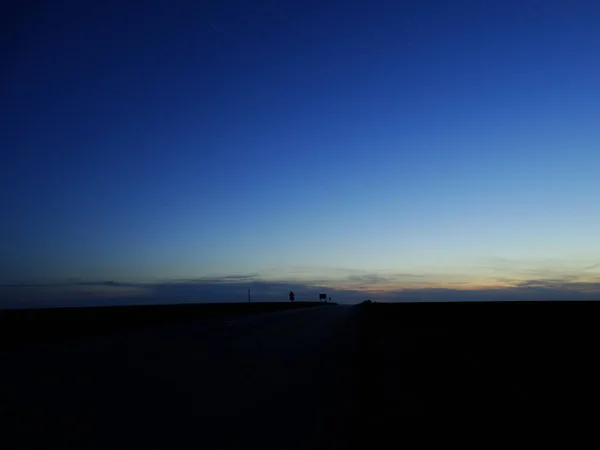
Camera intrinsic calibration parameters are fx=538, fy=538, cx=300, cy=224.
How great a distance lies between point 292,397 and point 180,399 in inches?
81.3

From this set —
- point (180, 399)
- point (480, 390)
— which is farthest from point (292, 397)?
point (480, 390)

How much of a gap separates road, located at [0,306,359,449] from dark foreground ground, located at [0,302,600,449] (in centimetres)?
3

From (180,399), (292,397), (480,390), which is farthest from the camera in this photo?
(480,390)

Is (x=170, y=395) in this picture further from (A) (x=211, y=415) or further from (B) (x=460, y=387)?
(B) (x=460, y=387)

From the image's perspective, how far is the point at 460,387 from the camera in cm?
1208

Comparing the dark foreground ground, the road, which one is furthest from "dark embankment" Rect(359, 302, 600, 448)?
the road

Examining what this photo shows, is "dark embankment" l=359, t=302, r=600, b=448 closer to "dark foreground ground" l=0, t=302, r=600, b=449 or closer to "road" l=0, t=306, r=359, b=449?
"dark foreground ground" l=0, t=302, r=600, b=449

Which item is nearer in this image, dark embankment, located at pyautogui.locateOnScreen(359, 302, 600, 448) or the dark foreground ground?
the dark foreground ground

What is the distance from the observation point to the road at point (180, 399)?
7.27 metres

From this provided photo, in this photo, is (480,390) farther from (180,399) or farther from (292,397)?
(180,399)

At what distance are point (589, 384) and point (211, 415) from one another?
29.2 feet

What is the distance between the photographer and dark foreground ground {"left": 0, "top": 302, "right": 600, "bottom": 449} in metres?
7.53

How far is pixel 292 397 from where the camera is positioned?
10.1 meters

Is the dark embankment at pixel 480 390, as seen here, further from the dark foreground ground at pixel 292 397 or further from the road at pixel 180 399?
the road at pixel 180 399
